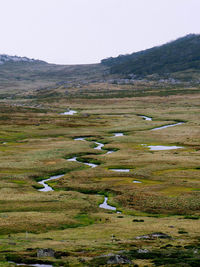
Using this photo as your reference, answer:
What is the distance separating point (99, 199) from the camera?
6775 centimetres

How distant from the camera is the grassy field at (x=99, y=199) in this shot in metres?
40.1

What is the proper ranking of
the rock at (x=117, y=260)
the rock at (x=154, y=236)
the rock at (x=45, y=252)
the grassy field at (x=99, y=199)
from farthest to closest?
the rock at (x=154, y=236)
the grassy field at (x=99, y=199)
the rock at (x=45, y=252)
the rock at (x=117, y=260)

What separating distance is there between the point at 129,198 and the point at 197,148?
163 ft

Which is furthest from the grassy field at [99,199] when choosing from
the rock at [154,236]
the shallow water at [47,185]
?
the shallow water at [47,185]

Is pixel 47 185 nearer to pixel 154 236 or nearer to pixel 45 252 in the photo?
pixel 154 236

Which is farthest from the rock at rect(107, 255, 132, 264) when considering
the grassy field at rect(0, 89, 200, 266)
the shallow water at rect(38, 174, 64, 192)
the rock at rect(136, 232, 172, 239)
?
the shallow water at rect(38, 174, 64, 192)

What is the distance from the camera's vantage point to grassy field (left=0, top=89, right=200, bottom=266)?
40.1 metres

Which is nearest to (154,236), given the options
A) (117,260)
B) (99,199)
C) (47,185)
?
(117,260)

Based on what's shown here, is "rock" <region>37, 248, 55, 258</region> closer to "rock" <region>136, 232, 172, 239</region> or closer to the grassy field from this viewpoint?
the grassy field

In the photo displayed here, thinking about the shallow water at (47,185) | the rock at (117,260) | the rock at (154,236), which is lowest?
the shallow water at (47,185)

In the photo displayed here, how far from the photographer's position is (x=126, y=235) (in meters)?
48.1

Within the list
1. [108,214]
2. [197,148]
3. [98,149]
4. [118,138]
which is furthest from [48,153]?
[108,214]

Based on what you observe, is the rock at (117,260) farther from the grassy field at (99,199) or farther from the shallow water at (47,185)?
the shallow water at (47,185)

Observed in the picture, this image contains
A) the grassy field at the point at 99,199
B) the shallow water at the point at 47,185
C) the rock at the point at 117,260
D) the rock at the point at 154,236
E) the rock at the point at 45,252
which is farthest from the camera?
the shallow water at the point at 47,185
